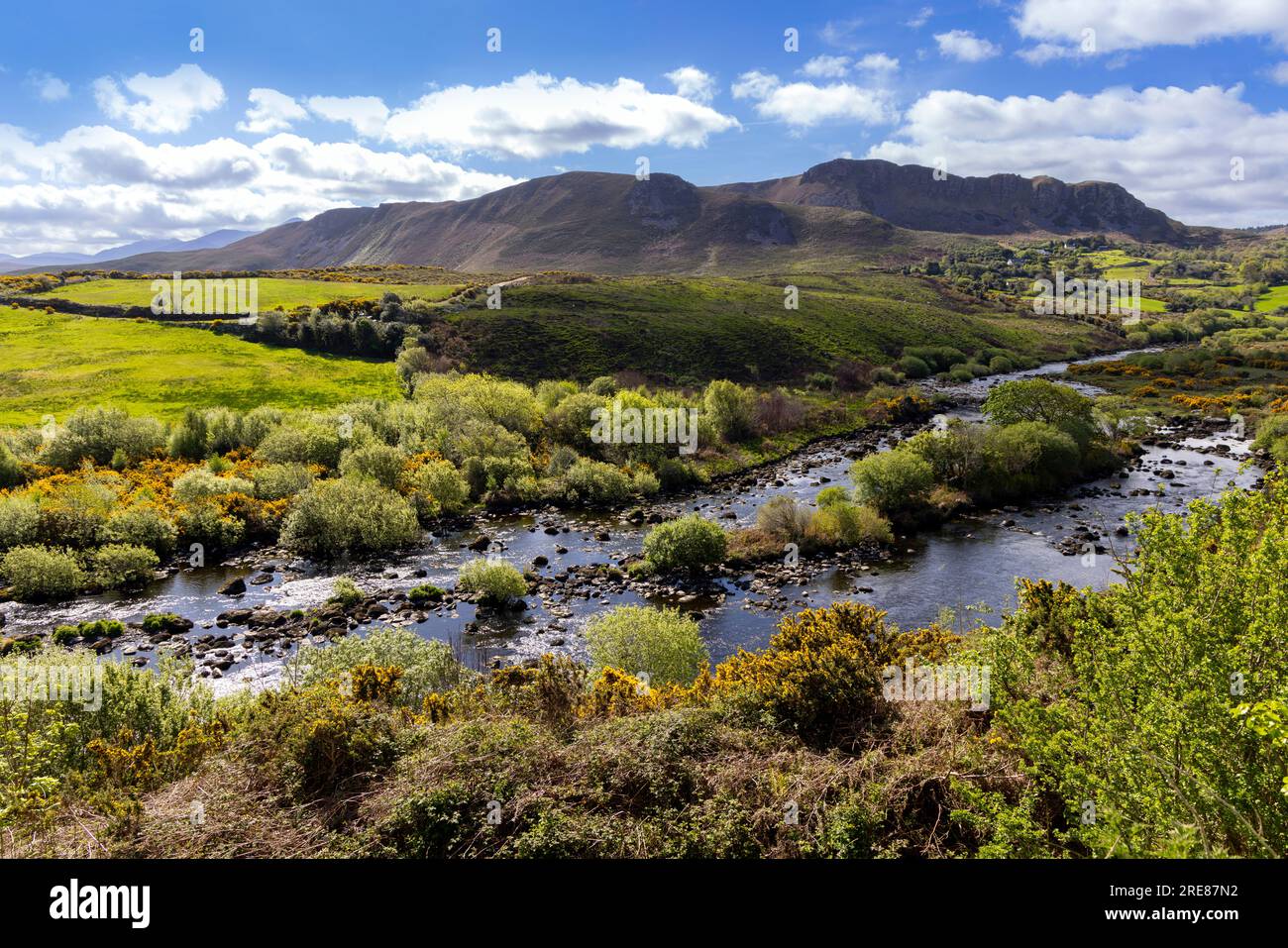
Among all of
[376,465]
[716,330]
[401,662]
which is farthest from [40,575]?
[716,330]

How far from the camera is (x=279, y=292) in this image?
107750 millimetres

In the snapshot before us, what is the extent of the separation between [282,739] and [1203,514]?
1703cm

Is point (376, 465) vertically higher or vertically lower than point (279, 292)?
lower

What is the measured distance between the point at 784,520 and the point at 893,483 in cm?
910

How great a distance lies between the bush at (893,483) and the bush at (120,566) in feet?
146

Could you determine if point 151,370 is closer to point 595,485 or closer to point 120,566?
point 120,566

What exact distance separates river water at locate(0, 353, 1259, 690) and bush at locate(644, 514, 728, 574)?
2149 mm

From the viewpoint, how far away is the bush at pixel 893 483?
156 ft

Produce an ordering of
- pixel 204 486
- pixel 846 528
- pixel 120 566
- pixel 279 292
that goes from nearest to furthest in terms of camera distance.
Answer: pixel 120 566 → pixel 846 528 → pixel 204 486 → pixel 279 292

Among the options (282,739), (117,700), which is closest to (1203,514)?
(282,739)

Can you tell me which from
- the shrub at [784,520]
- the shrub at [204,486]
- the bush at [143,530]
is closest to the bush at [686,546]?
the shrub at [784,520]

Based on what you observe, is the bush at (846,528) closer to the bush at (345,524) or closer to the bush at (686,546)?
the bush at (686,546)

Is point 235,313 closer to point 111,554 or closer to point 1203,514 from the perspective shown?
point 111,554

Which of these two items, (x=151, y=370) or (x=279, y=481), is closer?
(x=279, y=481)
